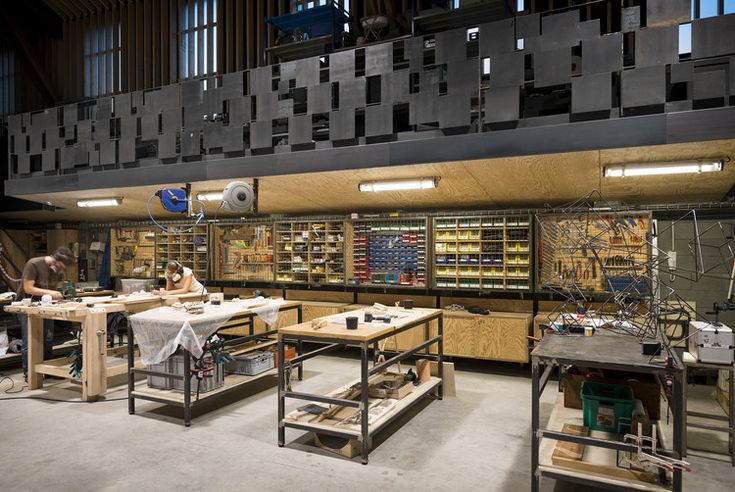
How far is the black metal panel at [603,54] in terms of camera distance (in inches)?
167

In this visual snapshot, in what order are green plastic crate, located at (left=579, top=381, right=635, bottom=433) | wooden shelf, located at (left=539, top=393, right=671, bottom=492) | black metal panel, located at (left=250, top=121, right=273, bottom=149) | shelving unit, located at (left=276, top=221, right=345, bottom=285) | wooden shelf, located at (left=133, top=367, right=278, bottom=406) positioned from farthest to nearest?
1. shelving unit, located at (left=276, top=221, right=345, bottom=285)
2. black metal panel, located at (left=250, top=121, right=273, bottom=149)
3. wooden shelf, located at (left=133, top=367, right=278, bottom=406)
4. green plastic crate, located at (left=579, top=381, right=635, bottom=433)
5. wooden shelf, located at (left=539, top=393, right=671, bottom=492)

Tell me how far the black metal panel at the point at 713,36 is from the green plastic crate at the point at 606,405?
2.84m

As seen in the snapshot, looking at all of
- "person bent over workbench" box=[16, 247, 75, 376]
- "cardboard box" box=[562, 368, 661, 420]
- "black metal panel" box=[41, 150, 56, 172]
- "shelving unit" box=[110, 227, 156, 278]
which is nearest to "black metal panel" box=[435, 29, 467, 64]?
"cardboard box" box=[562, 368, 661, 420]

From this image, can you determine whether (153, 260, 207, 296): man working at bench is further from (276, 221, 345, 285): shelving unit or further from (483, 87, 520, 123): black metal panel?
(483, 87, 520, 123): black metal panel

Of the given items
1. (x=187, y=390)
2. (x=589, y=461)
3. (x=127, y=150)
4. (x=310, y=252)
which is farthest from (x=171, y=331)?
(x=310, y=252)

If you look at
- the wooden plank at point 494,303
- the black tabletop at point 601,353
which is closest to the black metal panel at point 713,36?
the black tabletop at point 601,353

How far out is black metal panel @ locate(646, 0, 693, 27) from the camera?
4.07 meters

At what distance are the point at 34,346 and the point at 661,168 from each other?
6741mm

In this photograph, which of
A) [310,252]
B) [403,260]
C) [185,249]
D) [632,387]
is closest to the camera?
[632,387]

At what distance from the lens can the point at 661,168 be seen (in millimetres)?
4559

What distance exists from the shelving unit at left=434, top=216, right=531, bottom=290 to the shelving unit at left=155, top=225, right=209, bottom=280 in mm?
4391

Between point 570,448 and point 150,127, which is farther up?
point 150,127

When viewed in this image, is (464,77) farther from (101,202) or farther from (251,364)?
(101,202)

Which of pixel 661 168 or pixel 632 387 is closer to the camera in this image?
pixel 632 387
